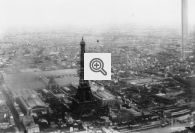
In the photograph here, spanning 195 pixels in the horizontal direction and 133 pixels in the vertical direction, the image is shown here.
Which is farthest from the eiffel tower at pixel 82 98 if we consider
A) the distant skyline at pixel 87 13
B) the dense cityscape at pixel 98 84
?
the distant skyline at pixel 87 13

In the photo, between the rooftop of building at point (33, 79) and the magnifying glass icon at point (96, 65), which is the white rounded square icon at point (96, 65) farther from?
the rooftop of building at point (33, 79)

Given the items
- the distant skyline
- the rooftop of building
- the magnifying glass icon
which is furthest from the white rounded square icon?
the distant skyline

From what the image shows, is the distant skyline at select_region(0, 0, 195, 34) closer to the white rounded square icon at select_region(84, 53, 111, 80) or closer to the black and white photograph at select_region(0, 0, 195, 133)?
the black and white photograph at select_region(0, 0, 195, 133)

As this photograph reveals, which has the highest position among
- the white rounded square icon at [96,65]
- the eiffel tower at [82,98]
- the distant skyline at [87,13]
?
the distant skyline at [87,13]

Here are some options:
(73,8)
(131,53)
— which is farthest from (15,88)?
(131,53)

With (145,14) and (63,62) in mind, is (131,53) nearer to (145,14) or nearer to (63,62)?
(145,14)

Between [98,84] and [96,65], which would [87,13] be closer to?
[96,65]
